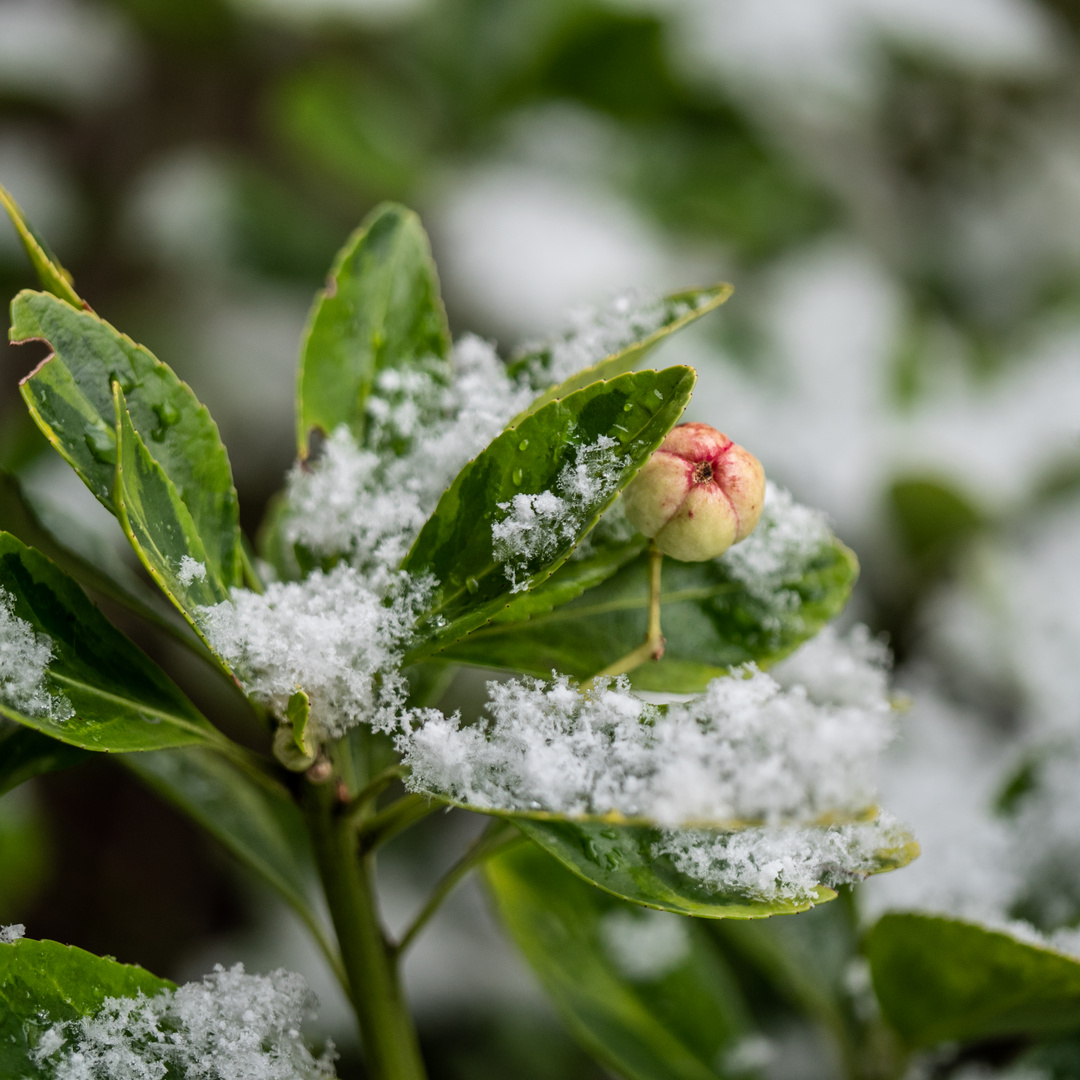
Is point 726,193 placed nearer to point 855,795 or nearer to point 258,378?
point 258,378

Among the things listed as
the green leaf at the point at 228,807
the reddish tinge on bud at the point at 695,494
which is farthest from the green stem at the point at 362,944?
the reddish tinge on bud at the point at 695,494

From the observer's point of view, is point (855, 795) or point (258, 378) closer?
point (855, 795)

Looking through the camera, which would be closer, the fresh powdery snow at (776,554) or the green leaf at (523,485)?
the green leaf at (523,485)

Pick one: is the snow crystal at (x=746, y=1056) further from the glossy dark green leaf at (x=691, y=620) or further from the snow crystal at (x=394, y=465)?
the snow crystal at (x=394, y=465)

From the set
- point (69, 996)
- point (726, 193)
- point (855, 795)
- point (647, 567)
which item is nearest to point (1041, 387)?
point (726, 193)

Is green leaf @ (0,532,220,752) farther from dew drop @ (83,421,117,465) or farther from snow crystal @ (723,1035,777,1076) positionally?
snow crystal @ (723,1035,777,1076)

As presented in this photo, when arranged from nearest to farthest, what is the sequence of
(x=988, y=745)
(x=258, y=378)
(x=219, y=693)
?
(x=988, y=745)
(x=219, y=693)
(x=258, y=378)
